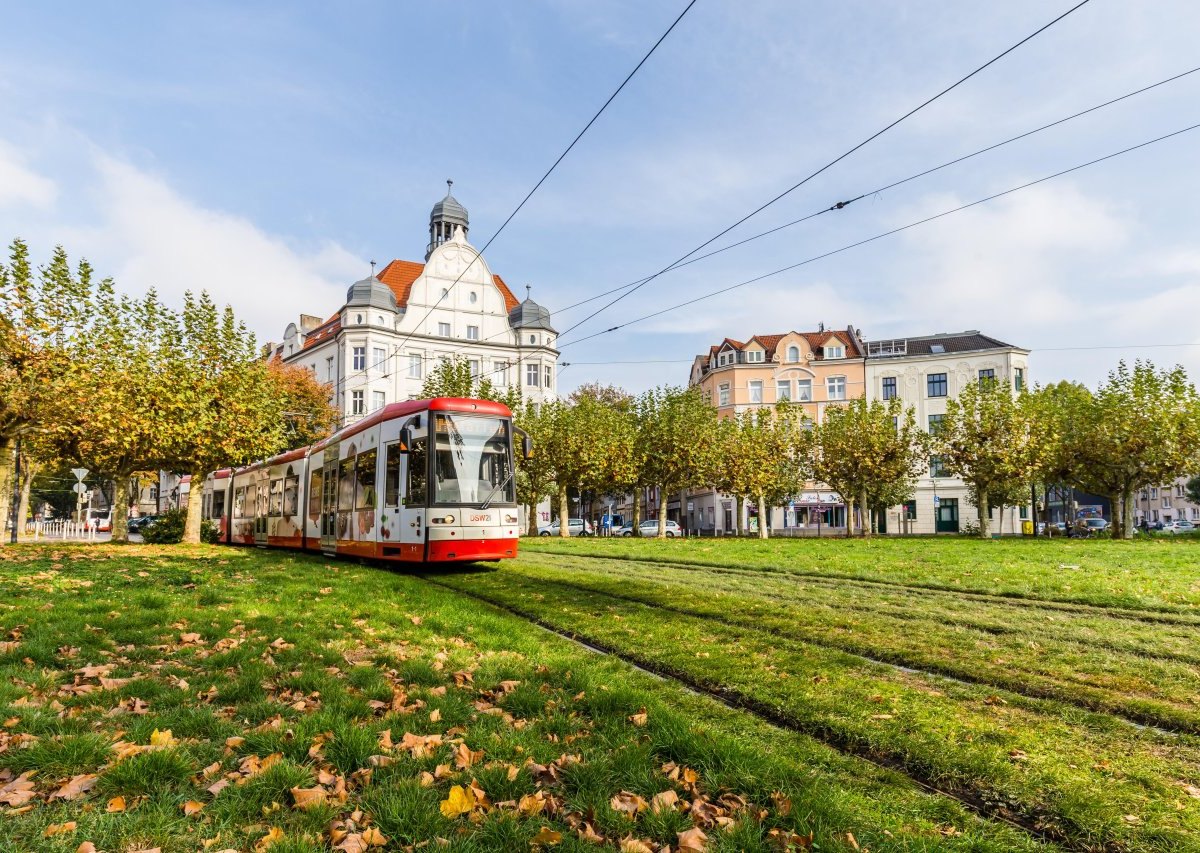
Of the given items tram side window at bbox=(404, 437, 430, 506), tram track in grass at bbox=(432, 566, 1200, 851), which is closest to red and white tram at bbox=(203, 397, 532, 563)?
tram side window at bbox=(404, 437, 430, 506)

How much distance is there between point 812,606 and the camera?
11.0m

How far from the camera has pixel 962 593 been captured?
13117 mm

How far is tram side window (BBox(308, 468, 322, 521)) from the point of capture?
21.9 metres

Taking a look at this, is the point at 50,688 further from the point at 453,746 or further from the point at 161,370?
the point at 161,370

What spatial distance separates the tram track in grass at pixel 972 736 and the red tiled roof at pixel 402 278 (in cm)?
6117

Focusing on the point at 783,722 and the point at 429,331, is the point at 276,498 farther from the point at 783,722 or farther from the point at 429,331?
the point at 429,331

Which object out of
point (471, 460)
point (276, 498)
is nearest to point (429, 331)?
point (276, 498)

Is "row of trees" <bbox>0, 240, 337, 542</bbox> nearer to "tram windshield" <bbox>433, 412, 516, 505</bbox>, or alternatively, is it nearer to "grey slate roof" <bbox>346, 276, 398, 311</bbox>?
"tram windshield" <bbox>433, 412, 516, 505</bbox>

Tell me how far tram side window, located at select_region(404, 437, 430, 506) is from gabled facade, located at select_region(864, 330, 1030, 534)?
180ft

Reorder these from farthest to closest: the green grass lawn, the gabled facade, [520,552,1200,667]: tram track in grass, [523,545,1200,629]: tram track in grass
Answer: the gabled facade
[523,545,1200,629]: tram track in grass
[520,552,1200,667]: tram track in grass
the green grass lawn

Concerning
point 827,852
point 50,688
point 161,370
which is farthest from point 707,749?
point 161,370

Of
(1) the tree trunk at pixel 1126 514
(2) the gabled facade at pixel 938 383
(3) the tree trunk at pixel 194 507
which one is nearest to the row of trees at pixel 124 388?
(3) the tree trunk at pixel 194 507

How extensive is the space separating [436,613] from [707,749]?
6.00m

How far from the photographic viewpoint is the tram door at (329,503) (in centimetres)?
2050
